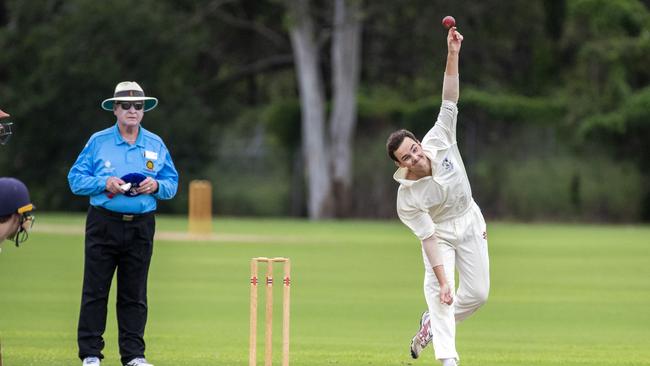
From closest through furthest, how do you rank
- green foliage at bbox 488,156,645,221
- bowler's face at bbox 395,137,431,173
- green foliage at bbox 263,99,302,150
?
bowler's face at bbox 395,137,431,173
green foliage at bbox 488,156,645,221
green foliage at bbox 263,99,302,150

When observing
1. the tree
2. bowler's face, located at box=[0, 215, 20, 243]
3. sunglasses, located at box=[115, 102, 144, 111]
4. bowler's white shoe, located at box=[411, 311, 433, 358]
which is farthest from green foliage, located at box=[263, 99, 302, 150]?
bowler's face, located at box=[0, 215, 20, 243]

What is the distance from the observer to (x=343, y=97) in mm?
38594

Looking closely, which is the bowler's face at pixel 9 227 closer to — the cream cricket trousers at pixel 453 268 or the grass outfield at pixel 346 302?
the grass outfield at pixel 346 302

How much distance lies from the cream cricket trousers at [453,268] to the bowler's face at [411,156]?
1.90 feet

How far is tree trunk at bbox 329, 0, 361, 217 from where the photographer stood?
125 feet

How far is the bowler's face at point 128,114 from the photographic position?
897 cm

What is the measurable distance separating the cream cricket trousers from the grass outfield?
44.0 inches

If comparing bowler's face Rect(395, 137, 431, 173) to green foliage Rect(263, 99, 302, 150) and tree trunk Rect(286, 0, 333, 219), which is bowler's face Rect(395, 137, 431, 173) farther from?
green foliage Rect(263, 99, 302, 150)

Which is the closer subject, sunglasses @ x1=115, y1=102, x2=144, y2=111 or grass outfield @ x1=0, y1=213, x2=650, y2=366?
sunglasses @ x1=115, y1=102, x2=144, y2=111

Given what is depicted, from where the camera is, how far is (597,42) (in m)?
40.2

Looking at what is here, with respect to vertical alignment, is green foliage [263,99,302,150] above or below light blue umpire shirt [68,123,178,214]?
above

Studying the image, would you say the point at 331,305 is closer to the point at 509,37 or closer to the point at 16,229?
the point at 16,229

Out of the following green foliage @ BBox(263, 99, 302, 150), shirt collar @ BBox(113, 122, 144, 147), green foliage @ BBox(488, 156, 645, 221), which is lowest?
shirt collar @ BBox(113, 122, 144, 147)

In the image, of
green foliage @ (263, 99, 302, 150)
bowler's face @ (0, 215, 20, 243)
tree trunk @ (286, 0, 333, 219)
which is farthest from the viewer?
green foliage @ (263, 99, 302, 150)
